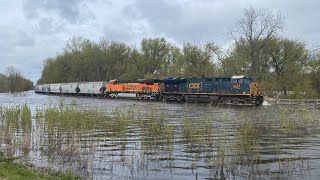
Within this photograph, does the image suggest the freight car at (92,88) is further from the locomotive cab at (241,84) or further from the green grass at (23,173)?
the green grass at (23,173)

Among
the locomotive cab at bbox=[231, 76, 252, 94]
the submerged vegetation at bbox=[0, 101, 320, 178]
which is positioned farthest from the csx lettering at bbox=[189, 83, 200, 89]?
the submerged vegetation at bbox=[0, 101, 320, 178]

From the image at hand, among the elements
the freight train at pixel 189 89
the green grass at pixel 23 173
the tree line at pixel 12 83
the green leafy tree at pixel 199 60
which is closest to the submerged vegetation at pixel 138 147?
the green grass at pixel 23 173

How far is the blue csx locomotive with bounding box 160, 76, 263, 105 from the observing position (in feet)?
168

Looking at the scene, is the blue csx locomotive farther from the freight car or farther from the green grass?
the green grass

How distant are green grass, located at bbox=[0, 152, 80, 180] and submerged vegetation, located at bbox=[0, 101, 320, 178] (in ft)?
3.21

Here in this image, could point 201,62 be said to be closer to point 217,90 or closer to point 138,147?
point 217,90

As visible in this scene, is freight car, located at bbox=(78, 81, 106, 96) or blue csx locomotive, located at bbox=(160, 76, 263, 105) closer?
blue csx locomotive, located at bbox=(160, 76, 263, 105)

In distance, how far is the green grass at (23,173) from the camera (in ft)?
34.0

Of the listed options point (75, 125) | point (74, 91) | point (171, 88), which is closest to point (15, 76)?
point (74, 91)

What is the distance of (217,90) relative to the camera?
54906mm

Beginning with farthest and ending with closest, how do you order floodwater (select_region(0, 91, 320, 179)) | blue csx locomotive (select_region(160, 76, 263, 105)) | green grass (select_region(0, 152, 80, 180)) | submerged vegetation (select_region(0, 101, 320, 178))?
blue csx locomotive (select_region(160, 76, 263, 105)) < submerged vegetation (select_region(0, 101, 320, 178)) < floodwater (select_region(0, 91, 320, 179)) < green grass (select_region(0, 152, 80, 180))

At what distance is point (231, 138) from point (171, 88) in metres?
47.2

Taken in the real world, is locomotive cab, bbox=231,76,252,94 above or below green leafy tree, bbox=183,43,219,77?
below

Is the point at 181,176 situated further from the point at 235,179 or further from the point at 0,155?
the point at 0,155
